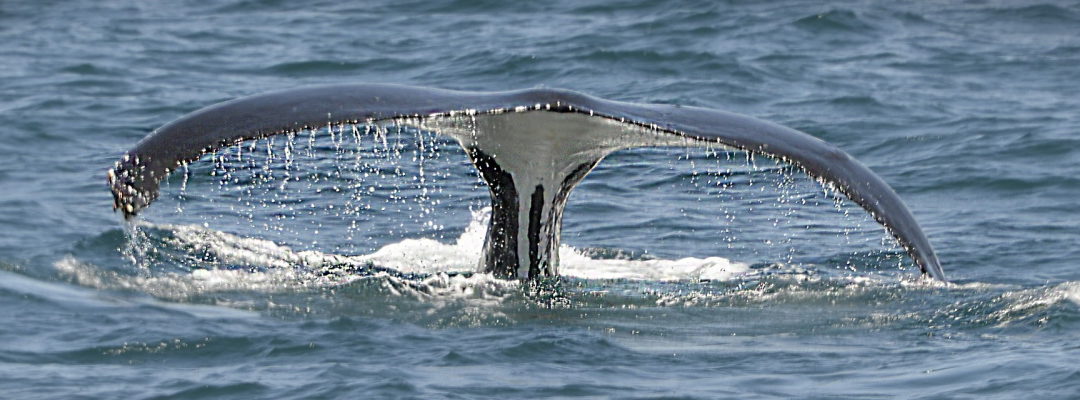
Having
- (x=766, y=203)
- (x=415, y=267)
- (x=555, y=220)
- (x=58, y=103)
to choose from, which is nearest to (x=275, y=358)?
(x=555, y=220)

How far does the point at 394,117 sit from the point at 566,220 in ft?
15.7

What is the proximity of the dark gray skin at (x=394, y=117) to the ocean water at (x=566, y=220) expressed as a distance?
74 cm

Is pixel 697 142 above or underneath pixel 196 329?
above

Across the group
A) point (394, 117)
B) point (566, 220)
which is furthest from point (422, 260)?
point (394, 117)

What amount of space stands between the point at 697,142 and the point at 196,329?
2.43 m

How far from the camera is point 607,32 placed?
63.2 feet

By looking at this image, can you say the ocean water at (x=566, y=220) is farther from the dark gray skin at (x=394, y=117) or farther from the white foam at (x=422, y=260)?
the dark gray skin at (x=394, y=117)

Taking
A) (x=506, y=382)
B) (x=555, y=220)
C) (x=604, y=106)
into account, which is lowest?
(x=506, y=382)

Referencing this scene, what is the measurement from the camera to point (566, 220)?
11.5m

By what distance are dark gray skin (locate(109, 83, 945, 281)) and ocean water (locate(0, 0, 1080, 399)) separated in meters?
0.74

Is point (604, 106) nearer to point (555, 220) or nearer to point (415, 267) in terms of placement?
point (555, 220)

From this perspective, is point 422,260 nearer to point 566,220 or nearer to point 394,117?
point 566,220

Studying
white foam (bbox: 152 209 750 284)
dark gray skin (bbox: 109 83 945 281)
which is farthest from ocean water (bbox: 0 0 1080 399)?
dark gray skin (bbox: 109 83 945 281)

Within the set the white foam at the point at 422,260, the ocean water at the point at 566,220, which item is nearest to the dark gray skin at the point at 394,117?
the ocean water at the point at 566,220
